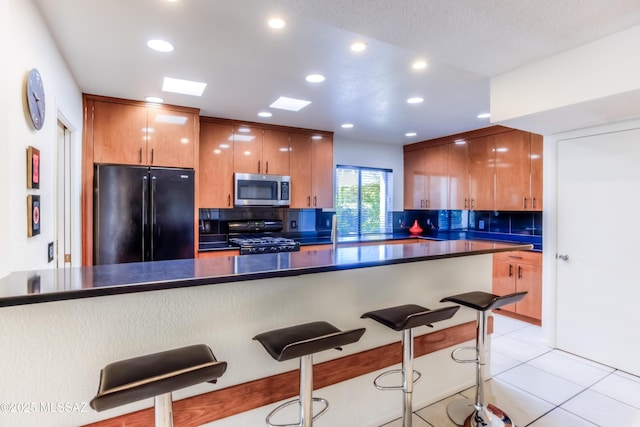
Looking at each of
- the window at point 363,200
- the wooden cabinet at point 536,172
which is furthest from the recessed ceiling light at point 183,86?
the wooden cabinet at point 536,172

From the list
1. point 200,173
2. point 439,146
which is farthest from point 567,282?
point 200,173

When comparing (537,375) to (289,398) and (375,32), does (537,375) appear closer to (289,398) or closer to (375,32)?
(289,398)

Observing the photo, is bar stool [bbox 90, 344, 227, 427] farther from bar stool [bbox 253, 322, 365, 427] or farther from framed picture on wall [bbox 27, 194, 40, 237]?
framed picture on wall [bbox 27, 194, 40, 237]

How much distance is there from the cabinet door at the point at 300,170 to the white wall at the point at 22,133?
8.98 feet

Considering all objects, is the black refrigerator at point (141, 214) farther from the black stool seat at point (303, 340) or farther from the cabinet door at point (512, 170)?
the cabinet door at point (512, 170)

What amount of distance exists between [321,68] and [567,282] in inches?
119

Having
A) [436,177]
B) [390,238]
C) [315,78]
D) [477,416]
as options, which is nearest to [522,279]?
[390,238]

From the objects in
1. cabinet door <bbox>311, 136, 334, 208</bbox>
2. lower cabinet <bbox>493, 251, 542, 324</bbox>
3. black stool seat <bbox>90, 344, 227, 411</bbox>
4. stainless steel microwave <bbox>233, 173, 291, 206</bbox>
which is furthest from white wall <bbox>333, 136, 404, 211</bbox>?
black stool seat <bbox>90, 344, 227, 411</bbox>

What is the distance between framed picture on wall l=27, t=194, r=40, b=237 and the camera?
66.6 inches

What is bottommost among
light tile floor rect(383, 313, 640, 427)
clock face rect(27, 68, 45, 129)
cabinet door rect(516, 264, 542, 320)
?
light tile floor rect(383, 313, 640, 427)

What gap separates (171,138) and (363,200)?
318cm

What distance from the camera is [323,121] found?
4.24m

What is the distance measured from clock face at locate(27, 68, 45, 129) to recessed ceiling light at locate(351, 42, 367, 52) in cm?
183

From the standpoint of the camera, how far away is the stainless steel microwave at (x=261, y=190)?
13.6ft
